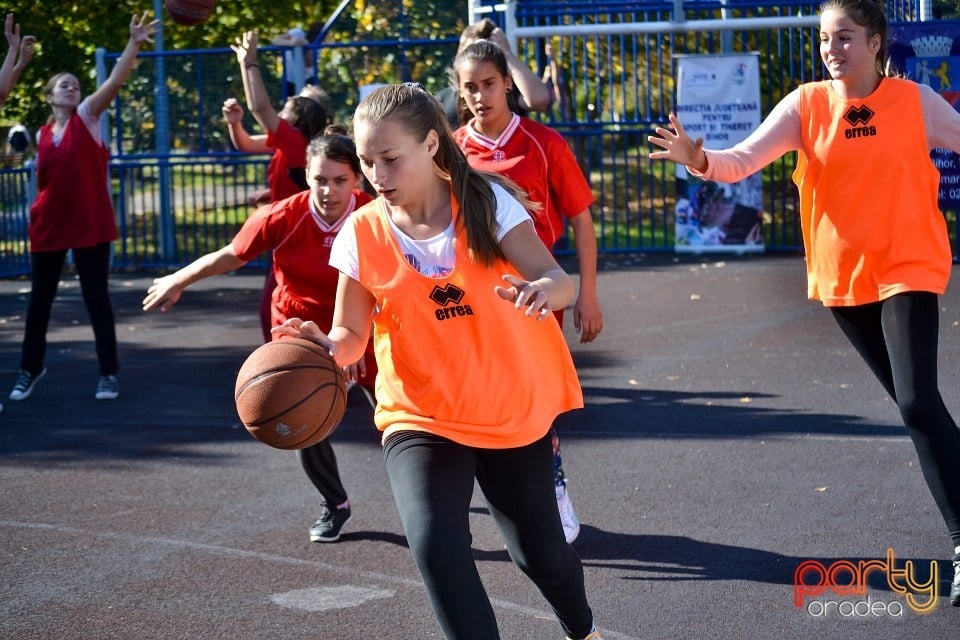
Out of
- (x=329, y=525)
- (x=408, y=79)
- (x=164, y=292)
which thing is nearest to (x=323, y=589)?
(x=329, y=525)

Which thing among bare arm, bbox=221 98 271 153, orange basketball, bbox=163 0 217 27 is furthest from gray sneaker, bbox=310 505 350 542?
orange basketball, bbox=163 0 217 27

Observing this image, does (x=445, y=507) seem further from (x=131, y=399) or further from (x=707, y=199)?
(x=707, y=199)

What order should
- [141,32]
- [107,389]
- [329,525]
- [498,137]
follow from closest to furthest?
1. [498,137]
2. [329,525]
3. [141,32]
4. [107,389]

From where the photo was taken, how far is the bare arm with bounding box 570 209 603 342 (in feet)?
18.0

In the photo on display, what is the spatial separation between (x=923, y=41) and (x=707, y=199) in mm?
3595

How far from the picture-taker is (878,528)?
18.2 feet

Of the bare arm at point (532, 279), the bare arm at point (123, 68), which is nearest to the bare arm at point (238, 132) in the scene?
the bare arm at point (123, 68)

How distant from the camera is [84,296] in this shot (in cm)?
891

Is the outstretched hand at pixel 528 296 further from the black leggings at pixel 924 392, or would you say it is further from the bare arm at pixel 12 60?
the bare arm at pixel 12 60

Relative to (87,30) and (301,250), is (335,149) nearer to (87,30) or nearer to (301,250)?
(301,250)

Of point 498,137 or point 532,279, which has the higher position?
point 498,137

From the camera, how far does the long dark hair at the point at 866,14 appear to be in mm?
4883

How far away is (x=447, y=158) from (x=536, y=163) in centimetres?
175

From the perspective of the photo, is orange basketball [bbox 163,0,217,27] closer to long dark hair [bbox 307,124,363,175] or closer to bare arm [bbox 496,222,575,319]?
long dark hair [bbox 307,124,363,175]
